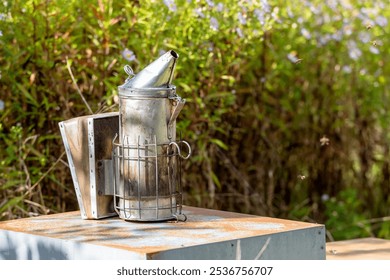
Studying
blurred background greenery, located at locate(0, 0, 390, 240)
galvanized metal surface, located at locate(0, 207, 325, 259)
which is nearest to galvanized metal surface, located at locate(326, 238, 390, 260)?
blurred background greenery, located at locate(0, 0, 390, 240)

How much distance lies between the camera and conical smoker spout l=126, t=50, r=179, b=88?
482 centimetres

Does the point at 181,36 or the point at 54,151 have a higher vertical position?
the point at 181,36

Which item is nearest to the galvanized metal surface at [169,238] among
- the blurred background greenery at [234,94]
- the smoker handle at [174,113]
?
the smoker handle at [174,113]

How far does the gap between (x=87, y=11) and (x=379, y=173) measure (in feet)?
9.47

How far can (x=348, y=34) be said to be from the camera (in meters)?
8.07

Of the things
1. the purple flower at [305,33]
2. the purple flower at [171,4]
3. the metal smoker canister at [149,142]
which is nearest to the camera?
the metal smoker canister at [149,142]

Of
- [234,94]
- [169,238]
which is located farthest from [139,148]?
[234,94]

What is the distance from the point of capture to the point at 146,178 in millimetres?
4812

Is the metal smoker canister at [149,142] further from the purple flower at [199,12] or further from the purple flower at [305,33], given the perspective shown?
the purple flower at [305,33]

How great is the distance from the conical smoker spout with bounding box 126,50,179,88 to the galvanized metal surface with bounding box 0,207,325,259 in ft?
2.25

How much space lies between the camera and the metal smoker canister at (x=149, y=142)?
4.80 metres

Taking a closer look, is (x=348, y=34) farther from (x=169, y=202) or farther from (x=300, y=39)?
(x=169, y=202)

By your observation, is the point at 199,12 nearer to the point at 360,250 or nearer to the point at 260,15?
the point at 260,15

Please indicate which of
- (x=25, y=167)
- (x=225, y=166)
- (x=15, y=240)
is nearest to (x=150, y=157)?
(x=15, y=240)
